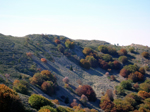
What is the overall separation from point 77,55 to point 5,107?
128ft

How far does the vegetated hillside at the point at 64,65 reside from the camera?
78.3 feet

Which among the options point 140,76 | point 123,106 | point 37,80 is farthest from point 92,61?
point 37,80

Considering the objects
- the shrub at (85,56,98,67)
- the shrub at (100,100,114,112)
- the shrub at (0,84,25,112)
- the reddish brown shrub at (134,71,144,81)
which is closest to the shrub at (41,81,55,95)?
the shrub at (100,100,114,112)

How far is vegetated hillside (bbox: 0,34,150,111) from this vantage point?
78.3 feet

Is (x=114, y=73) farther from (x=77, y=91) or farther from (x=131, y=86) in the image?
(x=77, y=91)

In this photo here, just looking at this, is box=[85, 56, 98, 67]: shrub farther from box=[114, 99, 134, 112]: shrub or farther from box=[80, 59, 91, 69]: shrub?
box=[114, 99, 134, 112]: shrub

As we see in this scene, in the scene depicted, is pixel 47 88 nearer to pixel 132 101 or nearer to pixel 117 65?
pixel 132 101

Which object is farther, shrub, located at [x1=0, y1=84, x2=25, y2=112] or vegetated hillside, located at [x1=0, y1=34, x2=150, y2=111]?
vegetated hillside, located at [x1=0, y1=34, x2=150, y2=111]

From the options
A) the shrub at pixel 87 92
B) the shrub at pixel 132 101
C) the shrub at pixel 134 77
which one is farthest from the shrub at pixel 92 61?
the shrub at pixel 132 101

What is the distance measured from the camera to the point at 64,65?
124 feet

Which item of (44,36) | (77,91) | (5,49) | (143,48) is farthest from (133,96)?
(44,36)

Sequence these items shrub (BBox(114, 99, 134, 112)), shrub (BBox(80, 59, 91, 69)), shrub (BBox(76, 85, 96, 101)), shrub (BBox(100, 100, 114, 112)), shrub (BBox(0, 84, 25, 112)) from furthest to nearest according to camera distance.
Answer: shrub (BBox(80, 59, 91, 69))
shrub (BBox(76, 85, 96, 101))
shrub (BBox(100, 100, 114, 112))
shrub (BBox(114, 99, 134, 112))
shrub (BBox(0, 84, 25, 112))

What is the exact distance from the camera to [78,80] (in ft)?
107

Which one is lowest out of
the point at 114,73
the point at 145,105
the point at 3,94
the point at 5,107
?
the point at 145,105
